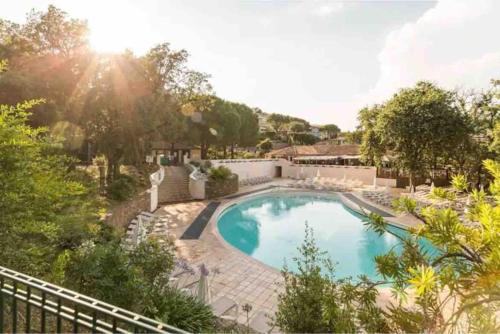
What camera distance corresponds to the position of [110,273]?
499 cm

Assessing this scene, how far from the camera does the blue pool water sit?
525 inches

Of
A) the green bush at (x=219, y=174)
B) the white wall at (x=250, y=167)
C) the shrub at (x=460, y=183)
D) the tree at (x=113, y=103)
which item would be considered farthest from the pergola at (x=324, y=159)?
the shrub at (x=460, y=183)

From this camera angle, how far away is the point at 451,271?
161cm

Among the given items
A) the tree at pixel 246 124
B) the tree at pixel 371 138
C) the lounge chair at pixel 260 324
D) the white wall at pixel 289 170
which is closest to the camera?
the lounge chair at pixel 260 324

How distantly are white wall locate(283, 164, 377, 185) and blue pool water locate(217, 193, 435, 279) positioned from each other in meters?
10.1

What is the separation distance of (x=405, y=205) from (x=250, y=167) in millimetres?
32343

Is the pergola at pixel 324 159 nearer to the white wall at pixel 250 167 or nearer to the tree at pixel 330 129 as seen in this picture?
the white wall at pixel 250 167

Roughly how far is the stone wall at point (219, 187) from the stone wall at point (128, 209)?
600 centimetres

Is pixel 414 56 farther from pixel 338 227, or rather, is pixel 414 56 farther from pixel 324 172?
pixel 324 172

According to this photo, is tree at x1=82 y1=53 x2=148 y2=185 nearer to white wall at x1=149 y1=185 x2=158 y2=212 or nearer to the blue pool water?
white wall at x1=149 y1=185 x2=158 y2=212

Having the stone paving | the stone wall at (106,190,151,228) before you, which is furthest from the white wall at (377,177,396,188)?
the stone wall at (106,190,151,228)

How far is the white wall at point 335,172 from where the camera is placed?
112 ft

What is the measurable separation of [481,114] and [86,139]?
2905 cm

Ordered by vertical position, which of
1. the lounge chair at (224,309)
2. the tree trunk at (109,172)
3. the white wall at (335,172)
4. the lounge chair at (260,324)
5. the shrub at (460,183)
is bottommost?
the lounge chair at (260,324)
